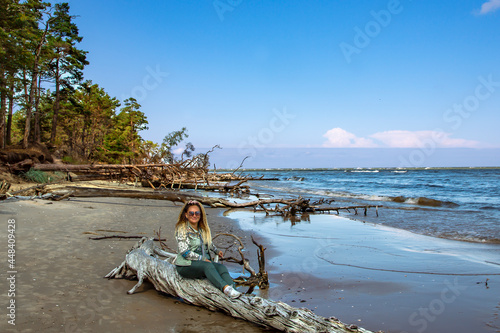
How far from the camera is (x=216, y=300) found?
3.94 meters

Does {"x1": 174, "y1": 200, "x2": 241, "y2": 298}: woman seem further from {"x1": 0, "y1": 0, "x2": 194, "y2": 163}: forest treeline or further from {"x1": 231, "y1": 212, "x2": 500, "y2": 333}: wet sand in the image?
{"x1": 0, "y1": 0, "x2": 194, "y2": 163}: forest treeline

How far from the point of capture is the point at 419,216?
47.6ft

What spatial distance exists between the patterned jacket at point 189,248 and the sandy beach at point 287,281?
22.6 inches

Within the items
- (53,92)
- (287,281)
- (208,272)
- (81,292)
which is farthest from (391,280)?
(53,92)

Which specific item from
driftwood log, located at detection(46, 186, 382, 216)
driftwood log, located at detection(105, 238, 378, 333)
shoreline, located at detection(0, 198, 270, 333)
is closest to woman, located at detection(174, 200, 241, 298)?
driftwood log, located at detection(105, 238, 378, 333)

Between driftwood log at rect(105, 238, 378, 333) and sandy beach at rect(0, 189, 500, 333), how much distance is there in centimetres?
12

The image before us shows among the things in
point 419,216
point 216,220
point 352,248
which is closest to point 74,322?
point 352,248

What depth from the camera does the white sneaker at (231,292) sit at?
12.4ft

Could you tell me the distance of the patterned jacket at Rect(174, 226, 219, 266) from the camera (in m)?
4.23

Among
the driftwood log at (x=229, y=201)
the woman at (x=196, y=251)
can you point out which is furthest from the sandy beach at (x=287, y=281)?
the driftwood log at (x=229, y=201)

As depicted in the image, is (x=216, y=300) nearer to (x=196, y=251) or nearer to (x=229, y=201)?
(x=196, y=251)

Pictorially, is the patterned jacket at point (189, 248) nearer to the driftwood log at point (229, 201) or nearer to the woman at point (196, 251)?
the woman at point (196, 251)

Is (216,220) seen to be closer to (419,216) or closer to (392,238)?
(392,238)

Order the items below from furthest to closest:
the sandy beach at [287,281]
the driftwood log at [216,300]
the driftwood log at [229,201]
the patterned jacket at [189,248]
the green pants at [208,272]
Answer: the driftwood log at [229,201] < the patterned jacket at [189,248] < the green pants at [208,272] < the sandy beach at [287,281] < the driftwood log at [216,300]
